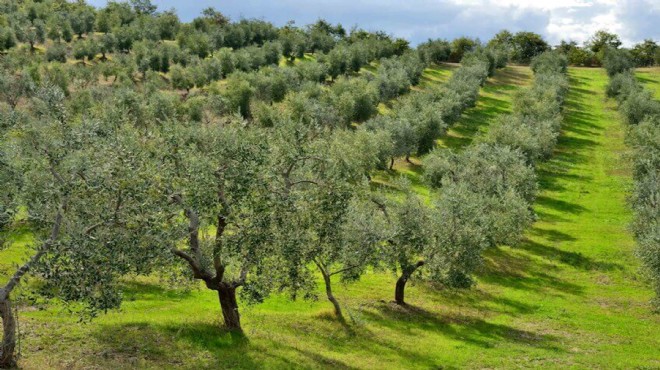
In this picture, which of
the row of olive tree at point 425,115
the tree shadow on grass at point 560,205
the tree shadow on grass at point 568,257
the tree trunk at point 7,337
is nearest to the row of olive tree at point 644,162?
the tree shadow on grass at point 568,257

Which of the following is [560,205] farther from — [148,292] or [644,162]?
[148,292]

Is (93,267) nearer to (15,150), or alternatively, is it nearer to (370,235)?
(15,150)

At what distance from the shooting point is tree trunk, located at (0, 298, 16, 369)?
76.0 ft

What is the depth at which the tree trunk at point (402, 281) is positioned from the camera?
43.7m

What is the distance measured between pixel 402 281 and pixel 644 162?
4777 cm

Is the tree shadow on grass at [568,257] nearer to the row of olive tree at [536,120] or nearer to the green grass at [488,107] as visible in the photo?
the row of olive tree at [536,120]

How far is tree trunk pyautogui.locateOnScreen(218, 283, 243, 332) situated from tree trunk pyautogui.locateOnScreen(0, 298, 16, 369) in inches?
416

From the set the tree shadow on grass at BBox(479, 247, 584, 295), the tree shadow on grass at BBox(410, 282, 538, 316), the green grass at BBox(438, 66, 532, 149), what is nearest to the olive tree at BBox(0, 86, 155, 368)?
Result: the tree shadow on grass at BBox(410, 282, 538, 316)

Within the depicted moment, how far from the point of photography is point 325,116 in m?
102

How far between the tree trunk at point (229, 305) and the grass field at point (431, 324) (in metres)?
0.88

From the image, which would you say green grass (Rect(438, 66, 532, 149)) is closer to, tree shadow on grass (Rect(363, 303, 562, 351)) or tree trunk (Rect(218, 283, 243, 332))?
tree shadow on grass (Rect(363, 303, 562, 351))

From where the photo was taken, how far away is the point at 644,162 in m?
75.2

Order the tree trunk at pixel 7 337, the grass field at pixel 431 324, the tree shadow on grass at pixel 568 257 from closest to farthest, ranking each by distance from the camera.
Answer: the tree trunk at pixel 7 337
the grass field at pixel 431 324
the tree shadow on grass at pixel 568 257

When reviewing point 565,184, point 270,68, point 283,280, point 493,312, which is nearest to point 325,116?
point 270,68
